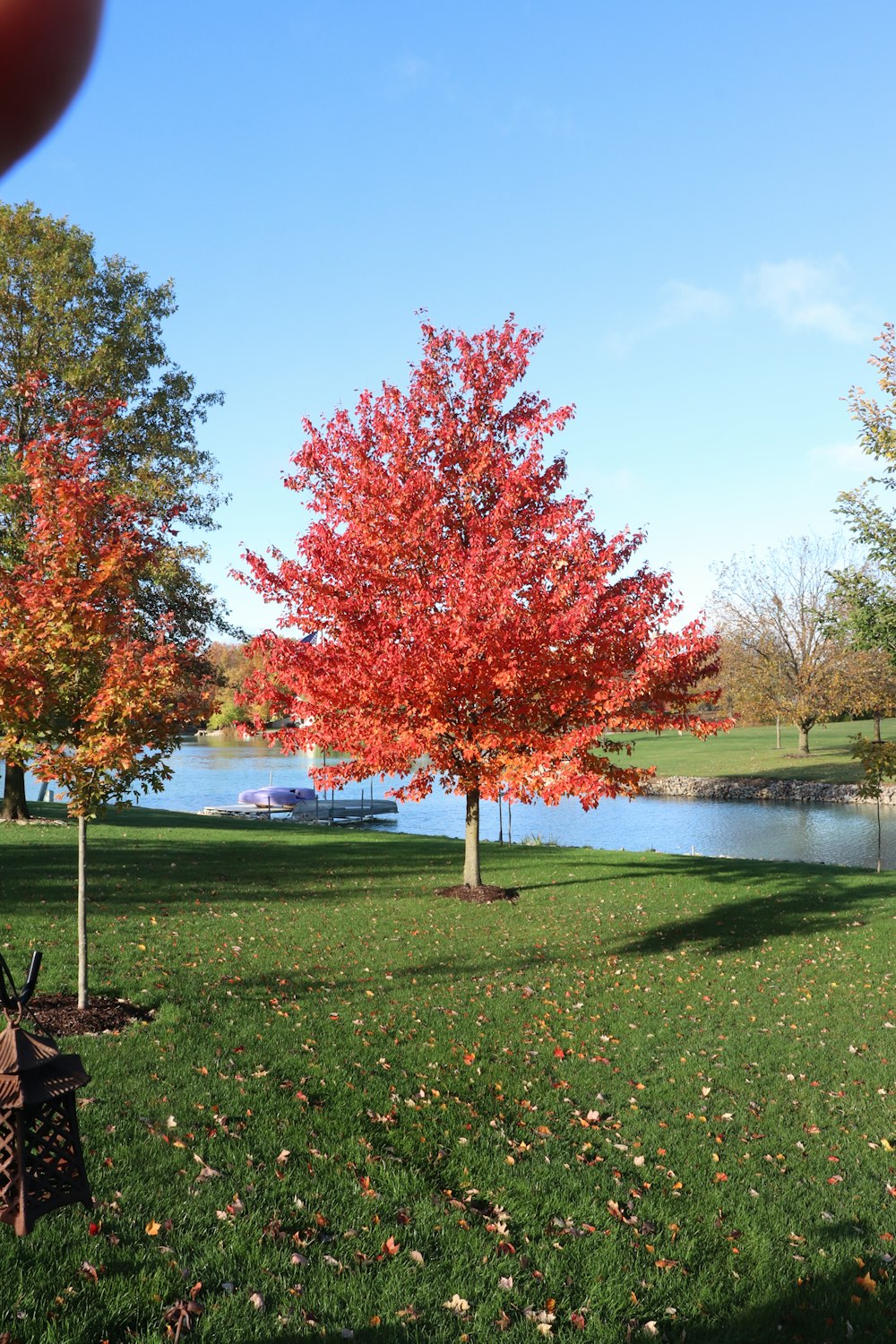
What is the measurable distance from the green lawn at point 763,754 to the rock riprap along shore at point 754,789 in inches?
49.4

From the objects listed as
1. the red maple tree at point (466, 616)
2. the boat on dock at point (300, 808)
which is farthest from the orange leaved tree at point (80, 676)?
the boat on dock at point (300, 808)

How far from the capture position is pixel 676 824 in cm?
4406

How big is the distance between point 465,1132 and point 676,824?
37416mm

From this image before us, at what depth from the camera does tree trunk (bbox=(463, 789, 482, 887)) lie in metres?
20.2

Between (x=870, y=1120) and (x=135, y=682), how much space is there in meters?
8.46

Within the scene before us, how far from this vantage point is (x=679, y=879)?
2333cm

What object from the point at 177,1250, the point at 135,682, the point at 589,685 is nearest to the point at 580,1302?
the point at 177,1250

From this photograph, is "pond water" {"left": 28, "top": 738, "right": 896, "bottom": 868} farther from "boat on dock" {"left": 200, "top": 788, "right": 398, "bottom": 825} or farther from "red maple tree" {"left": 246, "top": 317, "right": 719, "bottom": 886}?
"red maple tree" {"left": 246, "top": 317, "right": 719, "bottom": 886}

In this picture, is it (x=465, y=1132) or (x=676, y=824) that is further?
(x=676, y=824)

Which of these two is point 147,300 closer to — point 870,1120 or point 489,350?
point 489,350

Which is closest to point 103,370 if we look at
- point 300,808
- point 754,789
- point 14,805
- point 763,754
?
point 14,805

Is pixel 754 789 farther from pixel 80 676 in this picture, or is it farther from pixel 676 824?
pixel 80 676

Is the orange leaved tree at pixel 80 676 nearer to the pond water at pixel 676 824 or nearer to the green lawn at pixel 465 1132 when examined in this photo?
the green lawn at pixel 465 1132

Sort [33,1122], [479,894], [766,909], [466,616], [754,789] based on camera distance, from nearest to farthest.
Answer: [33,1122]
[466,616]
[479,894]
[766,909]
[754,789]
